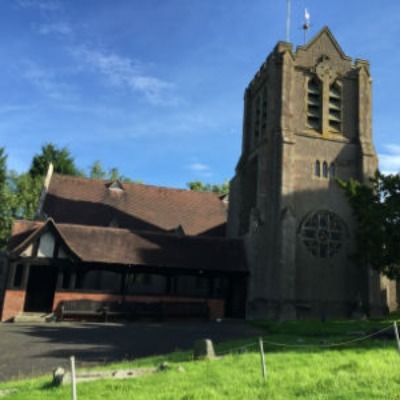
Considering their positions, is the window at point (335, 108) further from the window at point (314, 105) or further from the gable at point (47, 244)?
the gable at point (47, 244)

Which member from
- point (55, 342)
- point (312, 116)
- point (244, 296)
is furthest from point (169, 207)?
point (55, 342)

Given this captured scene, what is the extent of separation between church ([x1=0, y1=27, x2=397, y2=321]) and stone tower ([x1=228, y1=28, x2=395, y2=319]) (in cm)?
7

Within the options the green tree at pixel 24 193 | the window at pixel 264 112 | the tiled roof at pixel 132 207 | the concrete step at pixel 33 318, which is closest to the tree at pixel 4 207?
the green tree at pixel 24 193

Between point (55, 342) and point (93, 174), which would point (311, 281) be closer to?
point (55, 342)

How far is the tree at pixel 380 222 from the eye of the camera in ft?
70.6

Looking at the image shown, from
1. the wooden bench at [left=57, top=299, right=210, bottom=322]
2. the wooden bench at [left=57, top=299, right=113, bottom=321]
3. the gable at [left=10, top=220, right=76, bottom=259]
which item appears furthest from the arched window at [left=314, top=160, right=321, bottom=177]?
the gable at [left=10, top=220, right=76, bottom=259]

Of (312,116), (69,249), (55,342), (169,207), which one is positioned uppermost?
(312,116)

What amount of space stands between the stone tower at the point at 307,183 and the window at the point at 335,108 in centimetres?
7

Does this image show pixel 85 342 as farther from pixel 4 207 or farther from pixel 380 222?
pixel 4 207

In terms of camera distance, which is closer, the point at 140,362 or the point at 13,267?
the point at 140,362

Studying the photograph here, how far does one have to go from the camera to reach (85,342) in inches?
659

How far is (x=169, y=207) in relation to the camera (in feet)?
125

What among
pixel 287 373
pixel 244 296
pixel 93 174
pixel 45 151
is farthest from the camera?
pixel 93 174

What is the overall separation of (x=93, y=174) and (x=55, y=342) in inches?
1912
